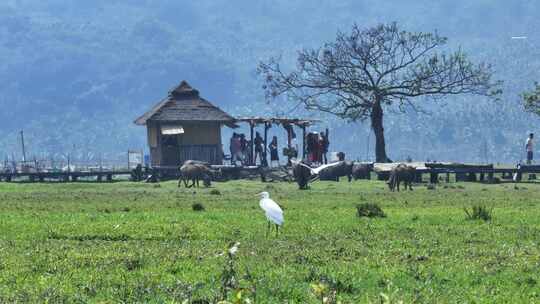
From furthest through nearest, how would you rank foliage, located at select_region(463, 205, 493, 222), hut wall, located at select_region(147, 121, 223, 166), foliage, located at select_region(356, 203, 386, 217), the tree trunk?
the tree trunk
hut wall, located at select_region(147, 121, 223, 166)
foliage, located at select_region(356, 203, 386, 217)
foliage, located at select_region(463, 205, 493, 222)

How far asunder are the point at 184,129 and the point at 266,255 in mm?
52175

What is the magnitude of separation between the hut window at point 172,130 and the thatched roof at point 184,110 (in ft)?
1.52

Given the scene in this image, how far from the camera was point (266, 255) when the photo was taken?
19812 millimetres

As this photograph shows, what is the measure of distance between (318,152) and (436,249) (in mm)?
50962

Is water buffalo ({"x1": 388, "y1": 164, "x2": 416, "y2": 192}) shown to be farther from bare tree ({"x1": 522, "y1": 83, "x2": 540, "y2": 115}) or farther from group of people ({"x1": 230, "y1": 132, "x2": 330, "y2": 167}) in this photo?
bare tree ({"x1": 522, "y1": 83, "x2": 540, "y2": 115})

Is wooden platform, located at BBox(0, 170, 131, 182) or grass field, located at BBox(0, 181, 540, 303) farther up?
wooden platform, located at BBox(0, 170, 131, 182)

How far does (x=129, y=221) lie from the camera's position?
27.1m

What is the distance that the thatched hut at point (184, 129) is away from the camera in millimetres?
71188

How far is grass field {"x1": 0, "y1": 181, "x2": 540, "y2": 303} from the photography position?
1575 cm

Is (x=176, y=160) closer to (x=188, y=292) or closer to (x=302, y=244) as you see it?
(x=302, y=244)

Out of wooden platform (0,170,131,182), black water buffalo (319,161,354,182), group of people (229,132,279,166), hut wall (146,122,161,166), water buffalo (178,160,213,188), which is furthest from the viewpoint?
group of people (229,132,279,166)

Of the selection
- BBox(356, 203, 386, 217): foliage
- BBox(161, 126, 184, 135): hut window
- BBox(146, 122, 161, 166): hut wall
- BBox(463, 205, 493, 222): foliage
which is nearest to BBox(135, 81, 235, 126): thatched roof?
BBox(161, 126, 184, 135): hut window

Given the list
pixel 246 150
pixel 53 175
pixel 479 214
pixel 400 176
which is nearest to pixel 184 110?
pixel 246 150

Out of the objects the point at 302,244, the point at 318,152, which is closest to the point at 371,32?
the point at 318,152
